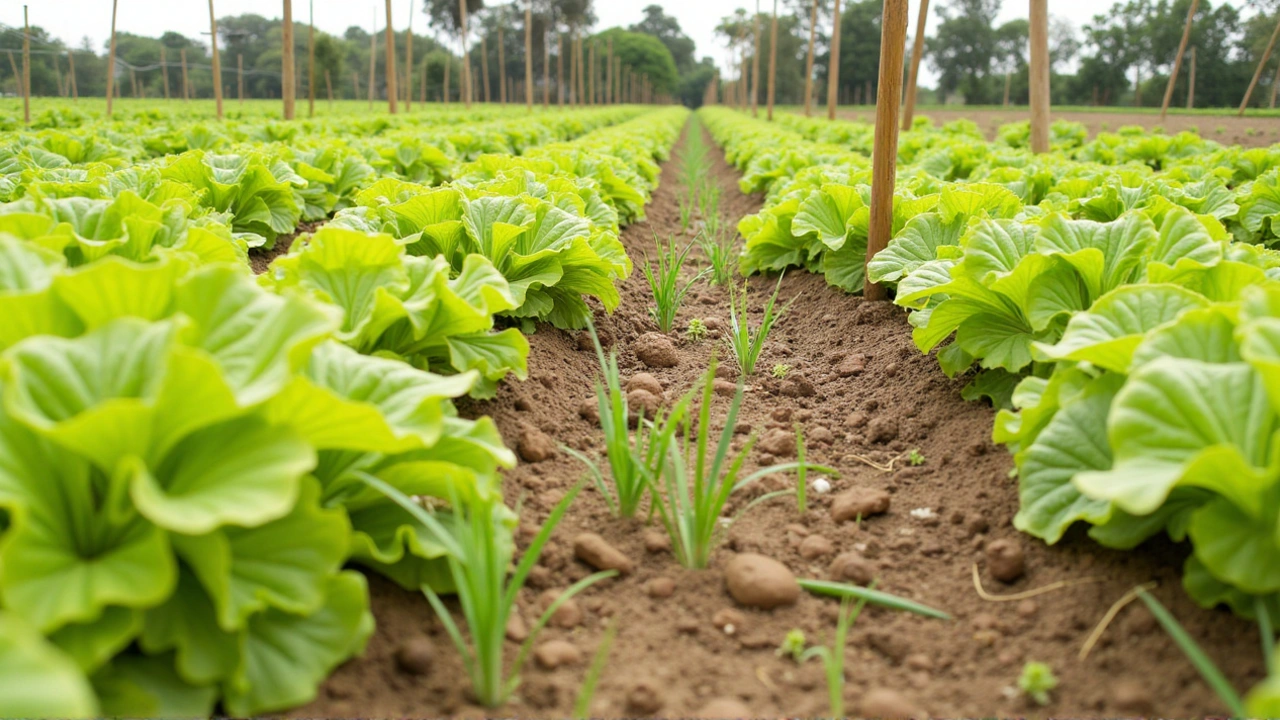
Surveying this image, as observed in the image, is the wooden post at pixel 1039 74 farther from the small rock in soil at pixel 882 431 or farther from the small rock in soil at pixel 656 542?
the small rock in soil at pixel 656 542

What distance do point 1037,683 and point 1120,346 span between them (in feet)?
2.82

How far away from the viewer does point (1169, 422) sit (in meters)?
1.80

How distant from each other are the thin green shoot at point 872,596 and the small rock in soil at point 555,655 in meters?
0.65

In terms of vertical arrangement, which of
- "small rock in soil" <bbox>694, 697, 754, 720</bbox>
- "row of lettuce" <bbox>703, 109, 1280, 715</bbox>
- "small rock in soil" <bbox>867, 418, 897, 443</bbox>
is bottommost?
"small rock in soil" <bbox>694, 697, 754, 720</bbox>

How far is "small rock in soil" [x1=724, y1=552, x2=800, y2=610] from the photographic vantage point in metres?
2.18

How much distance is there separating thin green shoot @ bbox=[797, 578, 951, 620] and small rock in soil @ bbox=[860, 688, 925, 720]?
0.28 metres

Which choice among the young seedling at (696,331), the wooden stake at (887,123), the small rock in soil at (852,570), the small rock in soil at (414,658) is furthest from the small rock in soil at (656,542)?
the wooden stake at (887,123)

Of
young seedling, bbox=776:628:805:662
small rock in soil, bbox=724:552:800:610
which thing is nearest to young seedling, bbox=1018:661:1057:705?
young seedling, bbox=776:628:805:662

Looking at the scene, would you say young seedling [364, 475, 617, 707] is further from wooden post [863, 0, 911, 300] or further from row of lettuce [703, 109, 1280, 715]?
wooden post [863, 0, 911, 300]

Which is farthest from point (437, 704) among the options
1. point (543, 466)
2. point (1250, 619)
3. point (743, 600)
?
point (1250, 619)

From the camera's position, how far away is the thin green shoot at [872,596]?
2068mm

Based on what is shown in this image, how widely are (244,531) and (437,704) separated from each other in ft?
1.80

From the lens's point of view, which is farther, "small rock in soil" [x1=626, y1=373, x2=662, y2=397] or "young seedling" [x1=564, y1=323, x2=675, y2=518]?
"small rock in soil" [x1=626, y1=373, x2=662, y2=397]

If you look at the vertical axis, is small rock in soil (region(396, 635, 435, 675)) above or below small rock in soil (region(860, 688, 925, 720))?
above
